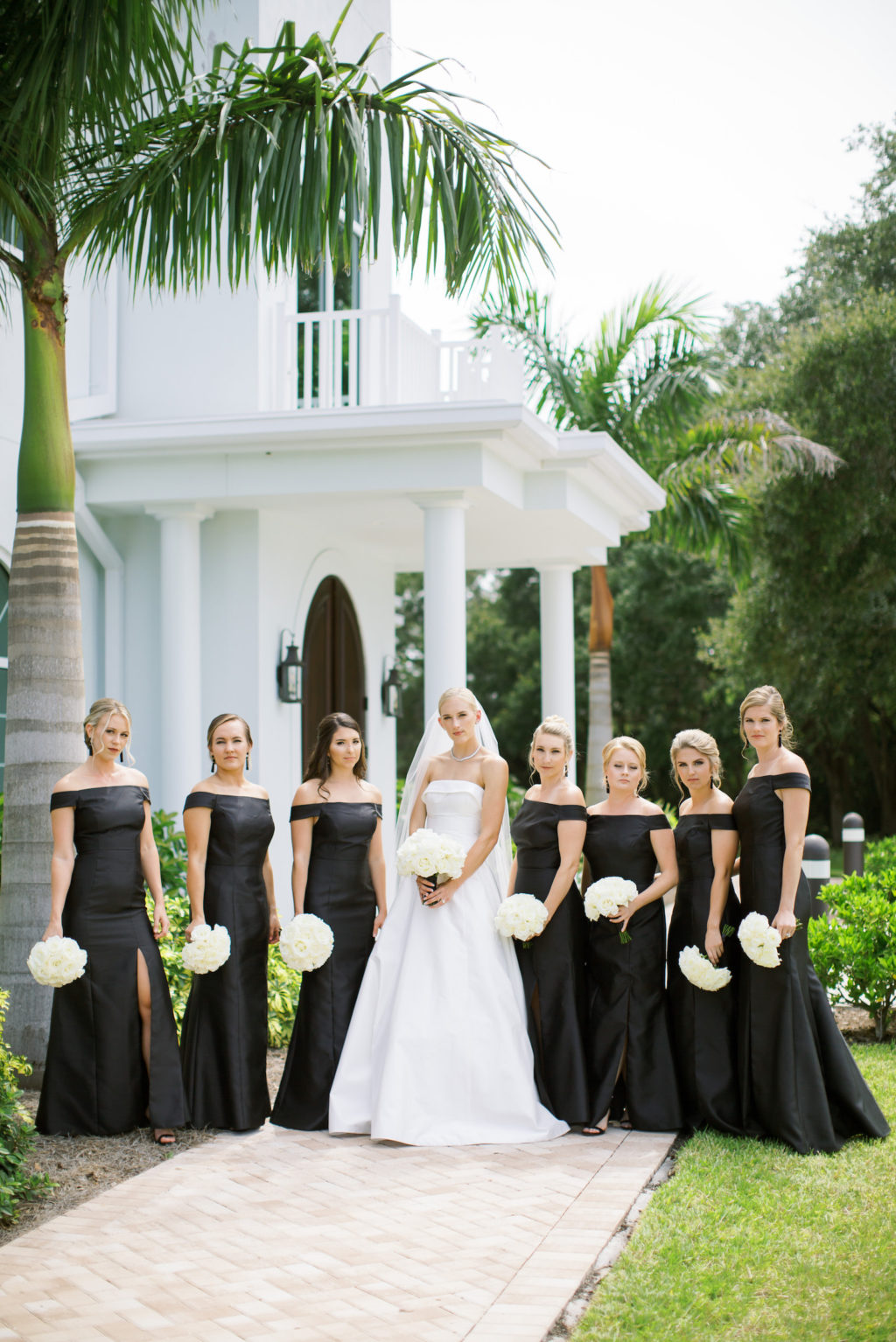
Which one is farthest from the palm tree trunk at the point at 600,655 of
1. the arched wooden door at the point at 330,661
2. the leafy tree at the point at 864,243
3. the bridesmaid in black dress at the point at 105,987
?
the bridesmaid in black dress at the point at 105,987

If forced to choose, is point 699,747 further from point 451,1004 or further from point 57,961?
point 57,961

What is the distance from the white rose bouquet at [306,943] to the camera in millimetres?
6023

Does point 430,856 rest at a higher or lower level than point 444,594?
lower

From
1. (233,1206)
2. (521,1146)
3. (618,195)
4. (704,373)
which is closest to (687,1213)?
(521,1146)

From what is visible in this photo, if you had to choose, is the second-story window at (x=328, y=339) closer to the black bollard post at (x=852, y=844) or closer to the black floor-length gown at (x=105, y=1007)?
the black floor-length gown at (x=105, y=1007)

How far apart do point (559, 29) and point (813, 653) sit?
1202 centimetres

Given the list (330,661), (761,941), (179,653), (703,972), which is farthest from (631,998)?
(330,661)

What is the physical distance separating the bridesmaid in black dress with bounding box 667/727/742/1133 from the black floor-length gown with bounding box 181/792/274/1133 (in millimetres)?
1976

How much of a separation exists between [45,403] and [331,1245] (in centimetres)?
455

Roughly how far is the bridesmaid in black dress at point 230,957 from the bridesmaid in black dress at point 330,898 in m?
0.18

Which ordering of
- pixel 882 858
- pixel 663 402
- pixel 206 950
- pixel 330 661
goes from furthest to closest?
pixel 663 402, pixel 330 661, pixel 882 858, pixel 206 950

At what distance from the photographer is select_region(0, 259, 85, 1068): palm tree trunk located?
6.80 metres

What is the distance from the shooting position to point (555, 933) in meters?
6.19

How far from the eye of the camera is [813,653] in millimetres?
20297
